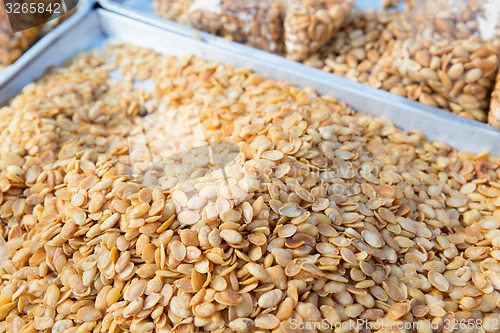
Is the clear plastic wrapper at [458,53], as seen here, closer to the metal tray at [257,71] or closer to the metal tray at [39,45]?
the metal tray at [257,71]

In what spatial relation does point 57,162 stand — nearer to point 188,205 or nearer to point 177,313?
point 188,205

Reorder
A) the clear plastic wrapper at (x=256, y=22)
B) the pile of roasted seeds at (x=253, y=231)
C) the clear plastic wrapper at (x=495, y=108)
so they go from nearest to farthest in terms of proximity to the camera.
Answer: the pile of roasted seeds at (x=253, y=231)
the clear plastic wrapper at (x=495, y=108)
the clear plastic wrapper at (x=256, y=22)

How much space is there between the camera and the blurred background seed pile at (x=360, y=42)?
129cm

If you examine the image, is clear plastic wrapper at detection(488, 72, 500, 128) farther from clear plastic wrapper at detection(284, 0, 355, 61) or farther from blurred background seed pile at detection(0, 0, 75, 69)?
blurred background seed pile at detection(0, 0, 75, 69)

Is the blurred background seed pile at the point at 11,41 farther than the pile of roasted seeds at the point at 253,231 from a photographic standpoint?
Yes

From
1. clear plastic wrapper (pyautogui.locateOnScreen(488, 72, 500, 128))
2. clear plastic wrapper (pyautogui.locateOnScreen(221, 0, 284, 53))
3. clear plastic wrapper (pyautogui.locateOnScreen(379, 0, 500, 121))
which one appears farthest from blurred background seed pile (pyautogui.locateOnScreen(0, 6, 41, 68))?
clear plastic wrapper (pyautogui.locateOnScreen(488, 72, 500, 128))

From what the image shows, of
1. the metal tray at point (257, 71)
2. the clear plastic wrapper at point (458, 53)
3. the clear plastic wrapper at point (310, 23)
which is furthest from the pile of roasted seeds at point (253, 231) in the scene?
the clear plastic wrapper at point (310, 23)

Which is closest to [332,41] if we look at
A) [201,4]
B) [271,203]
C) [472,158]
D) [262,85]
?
[262,85]

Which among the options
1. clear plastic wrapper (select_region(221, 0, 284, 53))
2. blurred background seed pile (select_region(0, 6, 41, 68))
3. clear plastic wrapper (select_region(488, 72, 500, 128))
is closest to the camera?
clear plastic wrapper (select_region(488, 72, 500, 128))

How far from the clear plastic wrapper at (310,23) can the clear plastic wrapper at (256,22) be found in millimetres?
54

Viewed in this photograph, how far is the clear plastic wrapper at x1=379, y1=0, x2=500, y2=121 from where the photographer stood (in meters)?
1.28

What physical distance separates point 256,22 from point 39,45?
85 cm

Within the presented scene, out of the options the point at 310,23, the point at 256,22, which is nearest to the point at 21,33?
the point at 256,22

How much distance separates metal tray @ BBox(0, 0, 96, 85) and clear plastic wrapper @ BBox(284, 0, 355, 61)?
2.84ft
